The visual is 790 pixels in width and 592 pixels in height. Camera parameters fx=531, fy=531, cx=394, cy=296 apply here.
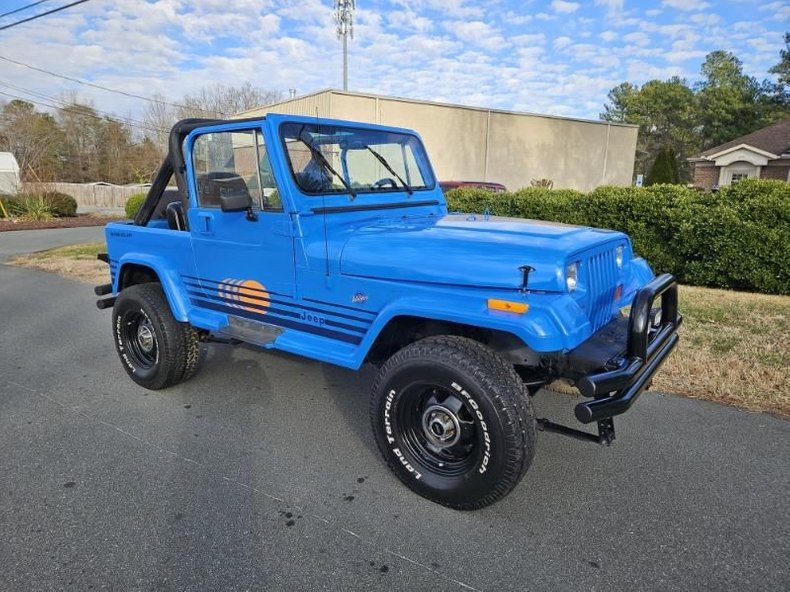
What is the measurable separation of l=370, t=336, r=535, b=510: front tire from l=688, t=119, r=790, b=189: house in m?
26.9

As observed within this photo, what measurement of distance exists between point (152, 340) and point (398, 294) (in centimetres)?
241

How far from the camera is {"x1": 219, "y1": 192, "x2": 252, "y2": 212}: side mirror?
122 inches

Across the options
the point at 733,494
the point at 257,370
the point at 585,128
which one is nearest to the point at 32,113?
the point at 585,128

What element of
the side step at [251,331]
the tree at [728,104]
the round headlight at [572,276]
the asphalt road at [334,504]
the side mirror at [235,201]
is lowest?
the asphalt road at [334,504]

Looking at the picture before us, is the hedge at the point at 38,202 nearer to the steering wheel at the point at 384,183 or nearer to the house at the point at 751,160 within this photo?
the steering wheel at the point at 384,183

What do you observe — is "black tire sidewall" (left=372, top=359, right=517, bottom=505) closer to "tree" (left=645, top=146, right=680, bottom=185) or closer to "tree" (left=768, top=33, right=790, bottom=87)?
"tree" (left=645, top=146, right=680, bottom=185)

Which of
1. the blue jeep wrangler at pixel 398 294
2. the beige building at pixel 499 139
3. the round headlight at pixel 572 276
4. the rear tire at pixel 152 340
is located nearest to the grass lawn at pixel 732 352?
the blue jeep wrangler at pixel 398 294

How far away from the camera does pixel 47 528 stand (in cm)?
247

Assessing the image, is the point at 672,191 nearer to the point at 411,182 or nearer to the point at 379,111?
the point at 411,182

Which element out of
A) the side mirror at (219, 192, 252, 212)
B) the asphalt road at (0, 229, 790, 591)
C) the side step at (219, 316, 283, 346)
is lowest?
the asphalt road at (0, 229, 790, 591)

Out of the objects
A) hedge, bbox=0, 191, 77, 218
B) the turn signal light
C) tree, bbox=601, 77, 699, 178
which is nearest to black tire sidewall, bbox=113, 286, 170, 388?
the turn signal light

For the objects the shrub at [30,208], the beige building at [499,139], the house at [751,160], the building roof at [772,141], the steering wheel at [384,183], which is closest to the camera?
the steering wheel at [384,183]

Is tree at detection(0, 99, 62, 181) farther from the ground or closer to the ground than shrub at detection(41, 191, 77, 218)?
farther from the ground

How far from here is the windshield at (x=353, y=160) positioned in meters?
3.24
